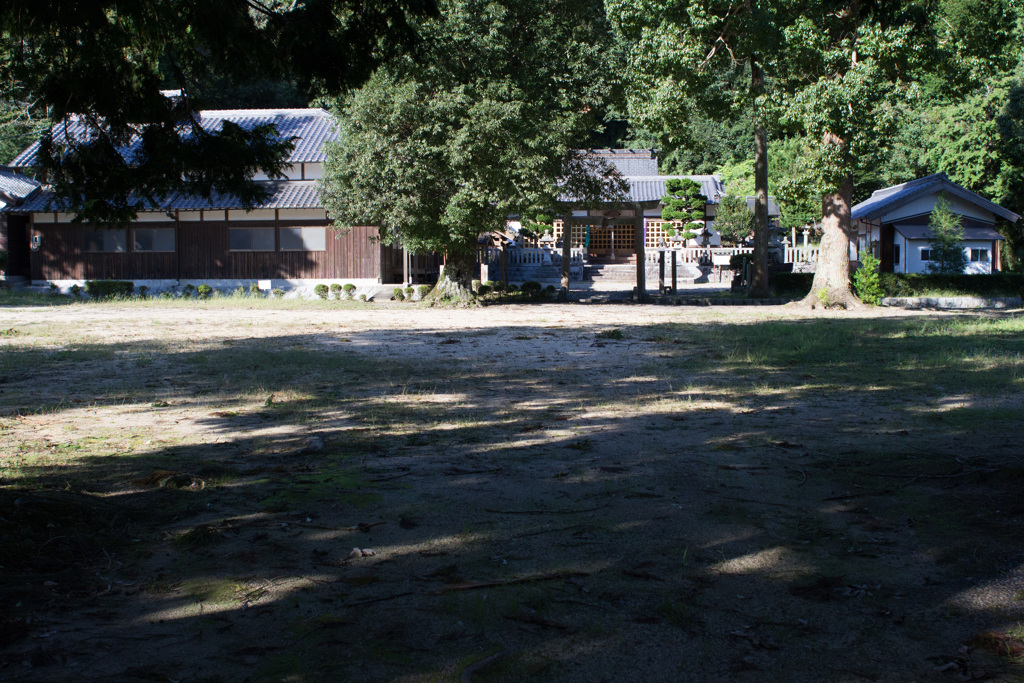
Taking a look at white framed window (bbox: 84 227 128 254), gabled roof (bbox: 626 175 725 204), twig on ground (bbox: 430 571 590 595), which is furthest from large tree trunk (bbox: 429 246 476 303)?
twig on ground (bbox: 430 571 590 595)

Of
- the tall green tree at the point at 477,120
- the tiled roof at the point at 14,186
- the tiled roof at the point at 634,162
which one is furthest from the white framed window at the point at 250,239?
the tiled roof at the point at 634,162

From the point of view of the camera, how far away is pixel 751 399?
7516 mm

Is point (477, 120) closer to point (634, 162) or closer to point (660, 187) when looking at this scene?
point (660, 187)

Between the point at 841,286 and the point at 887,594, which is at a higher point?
the point at 841,286

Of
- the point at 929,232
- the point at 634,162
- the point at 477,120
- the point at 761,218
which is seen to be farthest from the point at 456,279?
the point at 634,162

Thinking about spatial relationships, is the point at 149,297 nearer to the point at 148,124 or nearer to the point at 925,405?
the point at 148,124

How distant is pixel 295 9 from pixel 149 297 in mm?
21610

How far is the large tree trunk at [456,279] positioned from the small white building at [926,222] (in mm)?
15478

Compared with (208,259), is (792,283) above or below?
below

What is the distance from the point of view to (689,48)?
1842cm

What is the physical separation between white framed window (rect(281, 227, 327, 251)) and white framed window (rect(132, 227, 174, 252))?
13.1ft

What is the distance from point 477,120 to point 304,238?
1119cm

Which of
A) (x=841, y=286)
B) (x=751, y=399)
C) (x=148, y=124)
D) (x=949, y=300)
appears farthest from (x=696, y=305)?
(x=148, y=124)

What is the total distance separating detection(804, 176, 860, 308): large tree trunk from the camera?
20.2 m
